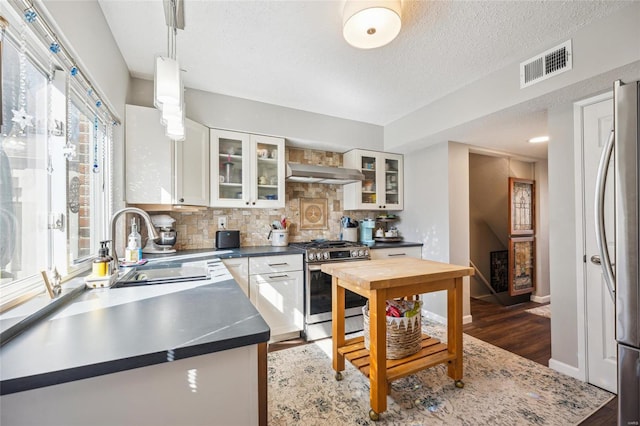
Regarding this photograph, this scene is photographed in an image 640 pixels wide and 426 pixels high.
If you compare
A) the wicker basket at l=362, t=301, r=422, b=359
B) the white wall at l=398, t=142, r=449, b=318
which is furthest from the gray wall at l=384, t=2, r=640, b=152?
the wicker basket at l=362, t=301, r=422, b=359

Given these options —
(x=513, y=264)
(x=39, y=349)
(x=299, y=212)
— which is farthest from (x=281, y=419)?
(x=513, y=264)

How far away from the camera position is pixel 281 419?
5.46ft

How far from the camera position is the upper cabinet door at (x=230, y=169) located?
9.18 feet

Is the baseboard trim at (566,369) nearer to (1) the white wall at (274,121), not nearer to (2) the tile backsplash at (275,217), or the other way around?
(2) the tile backsplash at (275,217)

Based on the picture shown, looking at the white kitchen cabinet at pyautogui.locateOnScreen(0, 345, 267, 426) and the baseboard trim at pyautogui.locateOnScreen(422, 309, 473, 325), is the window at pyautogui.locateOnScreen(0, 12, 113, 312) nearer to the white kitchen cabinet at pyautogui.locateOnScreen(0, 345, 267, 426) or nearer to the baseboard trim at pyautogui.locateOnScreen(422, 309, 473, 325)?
the white kitchen cabinet at pyautogui.locateOnScreen(0, 345, 267, 426)

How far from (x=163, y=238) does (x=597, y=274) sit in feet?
11.7

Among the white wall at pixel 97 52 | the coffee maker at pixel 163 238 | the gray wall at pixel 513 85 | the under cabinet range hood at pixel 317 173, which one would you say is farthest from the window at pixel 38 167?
the gray wall at pixel 513 85

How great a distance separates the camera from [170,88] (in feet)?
4.08

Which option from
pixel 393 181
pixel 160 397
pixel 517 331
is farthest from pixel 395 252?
pixel 160 397

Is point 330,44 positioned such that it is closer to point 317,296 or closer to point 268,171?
point 268,171

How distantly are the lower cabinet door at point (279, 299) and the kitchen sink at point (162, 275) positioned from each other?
0.79m

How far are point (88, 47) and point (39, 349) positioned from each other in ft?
5.09

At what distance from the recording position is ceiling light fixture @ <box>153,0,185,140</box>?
1227 mm

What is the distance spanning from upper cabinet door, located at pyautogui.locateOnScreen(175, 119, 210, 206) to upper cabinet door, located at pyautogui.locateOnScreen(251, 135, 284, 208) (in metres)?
0.50
